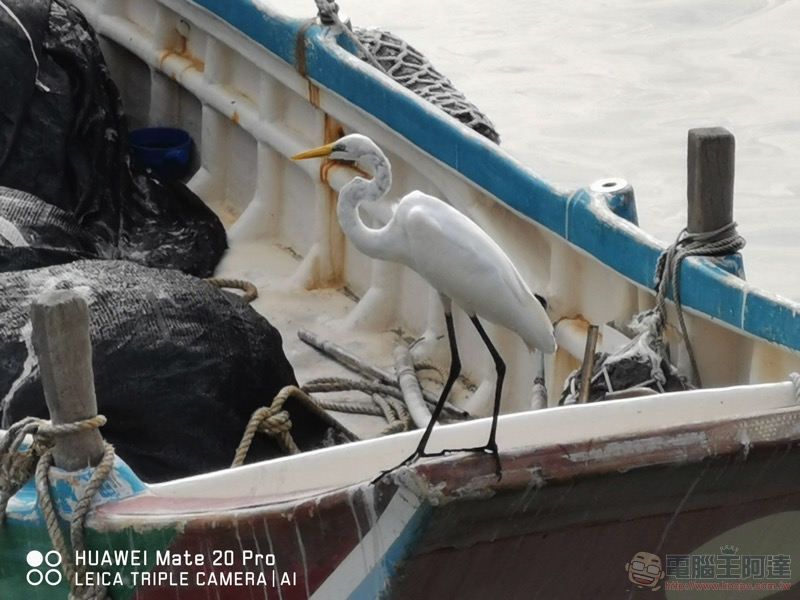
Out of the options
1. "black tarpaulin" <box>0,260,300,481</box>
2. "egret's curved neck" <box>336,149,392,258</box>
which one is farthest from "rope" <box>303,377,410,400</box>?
"egret's curved neck" <box>336,149,392,258</box>

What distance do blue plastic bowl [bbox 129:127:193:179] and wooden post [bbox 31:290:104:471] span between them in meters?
2.53

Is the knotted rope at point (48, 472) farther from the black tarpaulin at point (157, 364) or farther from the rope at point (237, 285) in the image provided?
the rope at point (237, 285)

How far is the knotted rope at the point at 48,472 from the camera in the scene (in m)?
2.52

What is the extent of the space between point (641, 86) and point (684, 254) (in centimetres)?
630

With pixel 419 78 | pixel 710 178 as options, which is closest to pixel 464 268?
pixel 710 178

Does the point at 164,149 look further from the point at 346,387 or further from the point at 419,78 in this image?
the point at 346,387

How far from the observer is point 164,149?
500 cm

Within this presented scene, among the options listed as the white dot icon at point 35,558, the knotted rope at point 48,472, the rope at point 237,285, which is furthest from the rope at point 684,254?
the rope at point 237,285

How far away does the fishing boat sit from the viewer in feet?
7.42

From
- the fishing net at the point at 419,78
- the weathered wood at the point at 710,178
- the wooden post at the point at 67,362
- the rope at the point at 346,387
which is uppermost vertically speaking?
the weathered wood at the point at 710,178

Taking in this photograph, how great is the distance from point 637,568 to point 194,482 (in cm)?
78

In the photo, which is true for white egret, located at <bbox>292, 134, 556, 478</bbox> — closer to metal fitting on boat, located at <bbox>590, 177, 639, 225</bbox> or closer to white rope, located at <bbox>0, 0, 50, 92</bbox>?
metal fitting on boat, located at <bbox>590, 177, 639, 225</bbox>

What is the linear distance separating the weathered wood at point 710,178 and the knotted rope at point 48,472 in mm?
1390

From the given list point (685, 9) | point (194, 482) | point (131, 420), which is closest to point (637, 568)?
point (194, 482)
